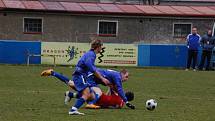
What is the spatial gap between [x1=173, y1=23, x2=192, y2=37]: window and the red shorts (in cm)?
3251

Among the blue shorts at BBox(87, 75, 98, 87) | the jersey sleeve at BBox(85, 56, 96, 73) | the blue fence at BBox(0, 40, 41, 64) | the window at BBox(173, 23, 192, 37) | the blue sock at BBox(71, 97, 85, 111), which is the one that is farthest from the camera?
the window at BBox(173, 23, 192, 37)

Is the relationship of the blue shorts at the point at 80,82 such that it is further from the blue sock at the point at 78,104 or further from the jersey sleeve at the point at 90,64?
the blue sock at the point at 78,104

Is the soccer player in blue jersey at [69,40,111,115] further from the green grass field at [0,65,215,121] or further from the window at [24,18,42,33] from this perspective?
the window at [24,18,42,33]

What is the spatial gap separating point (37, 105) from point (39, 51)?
21658 millimetres

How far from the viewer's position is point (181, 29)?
1871 inches

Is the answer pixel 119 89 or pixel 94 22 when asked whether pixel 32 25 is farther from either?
pixel 119 89

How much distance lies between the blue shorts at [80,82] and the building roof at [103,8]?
102 feet

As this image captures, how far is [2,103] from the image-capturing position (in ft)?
49.9

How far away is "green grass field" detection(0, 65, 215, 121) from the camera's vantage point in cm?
1282

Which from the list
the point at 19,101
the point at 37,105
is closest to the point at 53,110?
the point at 37,105

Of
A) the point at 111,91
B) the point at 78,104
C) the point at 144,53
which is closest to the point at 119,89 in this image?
the point at 111,91

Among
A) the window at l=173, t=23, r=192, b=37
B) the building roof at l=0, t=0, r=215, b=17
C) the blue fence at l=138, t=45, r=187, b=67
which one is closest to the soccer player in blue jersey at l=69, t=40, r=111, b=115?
the blue fence at l=138, t=45, r=187, b=67

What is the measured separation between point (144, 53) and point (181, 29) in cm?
1077

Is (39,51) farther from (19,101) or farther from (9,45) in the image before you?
(19,101)
